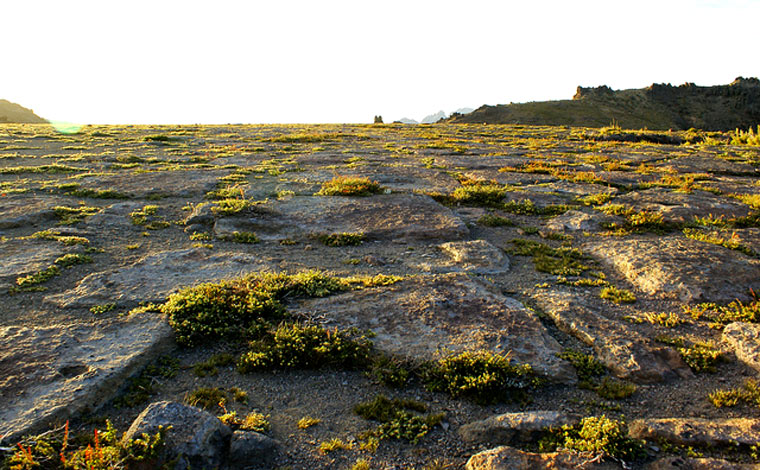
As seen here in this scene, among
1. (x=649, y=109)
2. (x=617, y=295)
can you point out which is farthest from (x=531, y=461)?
(x=649, y=109)

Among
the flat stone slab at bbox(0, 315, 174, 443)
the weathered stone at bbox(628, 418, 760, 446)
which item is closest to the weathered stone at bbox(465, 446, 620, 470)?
the weathered stone at bbox(628, 418, 760, 446)

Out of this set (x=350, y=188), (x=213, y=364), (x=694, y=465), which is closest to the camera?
(x=694, y=465)

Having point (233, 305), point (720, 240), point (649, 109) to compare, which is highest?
point (649, 109)

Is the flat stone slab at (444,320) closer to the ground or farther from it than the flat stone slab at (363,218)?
closer to the ground

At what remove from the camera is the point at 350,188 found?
10125mm

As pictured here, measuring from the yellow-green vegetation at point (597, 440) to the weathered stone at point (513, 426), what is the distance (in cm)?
7

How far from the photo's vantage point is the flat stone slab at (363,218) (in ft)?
25.6

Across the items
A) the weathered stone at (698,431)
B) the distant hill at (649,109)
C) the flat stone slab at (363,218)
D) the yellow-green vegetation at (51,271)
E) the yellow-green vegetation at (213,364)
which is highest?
the distant hill at (649,109)

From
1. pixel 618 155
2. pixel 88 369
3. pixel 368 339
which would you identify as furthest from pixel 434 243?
pixel 618 155

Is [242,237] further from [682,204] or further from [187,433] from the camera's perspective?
[682,204]

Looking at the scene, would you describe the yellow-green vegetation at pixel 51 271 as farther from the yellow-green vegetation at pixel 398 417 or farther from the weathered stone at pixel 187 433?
the yellow-green vegetation at pixel 398 417

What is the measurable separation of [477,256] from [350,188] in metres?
4.21

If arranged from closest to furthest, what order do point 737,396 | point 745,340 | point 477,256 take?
1. point 737,396
2. point 745,340
3. point 477,256

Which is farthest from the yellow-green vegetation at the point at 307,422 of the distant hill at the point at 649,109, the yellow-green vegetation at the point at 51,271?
the distant hill at the point at 649,109
